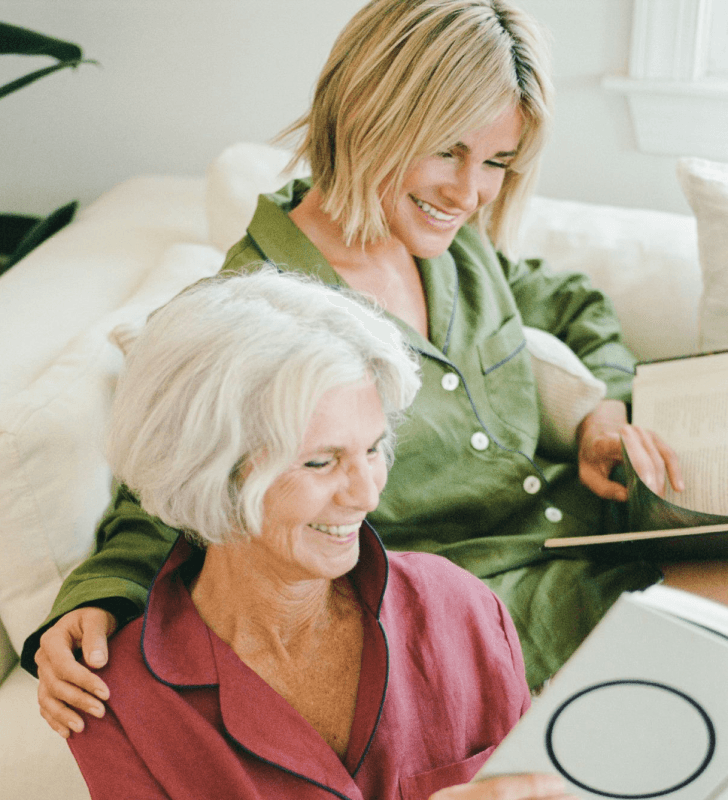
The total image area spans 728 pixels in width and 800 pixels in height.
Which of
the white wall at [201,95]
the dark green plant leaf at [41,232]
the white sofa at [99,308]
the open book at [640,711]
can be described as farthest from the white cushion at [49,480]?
the white wall at [201,95]

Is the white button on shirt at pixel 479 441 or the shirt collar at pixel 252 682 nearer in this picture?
the shirt collar at pixel 252 682

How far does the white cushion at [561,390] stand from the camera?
1.45m

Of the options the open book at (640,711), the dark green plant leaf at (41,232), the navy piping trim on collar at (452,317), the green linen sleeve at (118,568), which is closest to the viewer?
the open book at (640,711)

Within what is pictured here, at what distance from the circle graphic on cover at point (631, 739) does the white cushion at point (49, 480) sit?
66cm

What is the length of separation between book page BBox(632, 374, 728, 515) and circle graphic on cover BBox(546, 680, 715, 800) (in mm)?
648

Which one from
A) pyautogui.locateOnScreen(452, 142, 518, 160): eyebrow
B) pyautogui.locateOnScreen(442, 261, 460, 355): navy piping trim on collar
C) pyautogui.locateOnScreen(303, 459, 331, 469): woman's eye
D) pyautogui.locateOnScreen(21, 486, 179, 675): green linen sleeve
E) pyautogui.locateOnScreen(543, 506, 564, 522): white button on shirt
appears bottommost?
pyautogui.locateOnScreen(543, 506, 564, 522): white button on shirt

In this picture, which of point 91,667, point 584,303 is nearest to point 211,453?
point 91,667

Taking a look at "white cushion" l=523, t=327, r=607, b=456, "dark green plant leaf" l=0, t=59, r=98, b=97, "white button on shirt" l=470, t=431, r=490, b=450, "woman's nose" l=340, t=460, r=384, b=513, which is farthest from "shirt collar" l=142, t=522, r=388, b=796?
"dark green plant leaf" l=0, t=59, r=98, b=97

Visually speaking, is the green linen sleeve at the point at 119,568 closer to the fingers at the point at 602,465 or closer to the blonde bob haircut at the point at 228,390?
the blonde bob haircut at the point at 228,390

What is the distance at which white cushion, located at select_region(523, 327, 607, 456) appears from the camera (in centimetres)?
145

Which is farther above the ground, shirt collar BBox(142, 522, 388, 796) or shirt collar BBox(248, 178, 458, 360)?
shirt collar BBox(248, 178, 458, 360)

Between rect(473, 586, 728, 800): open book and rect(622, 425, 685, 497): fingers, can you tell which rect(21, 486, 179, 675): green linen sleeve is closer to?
rect(473, 586, 728, 800): open book

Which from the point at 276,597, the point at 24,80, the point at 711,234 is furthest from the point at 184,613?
the point at 24,80

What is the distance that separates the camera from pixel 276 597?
3.05 ft
